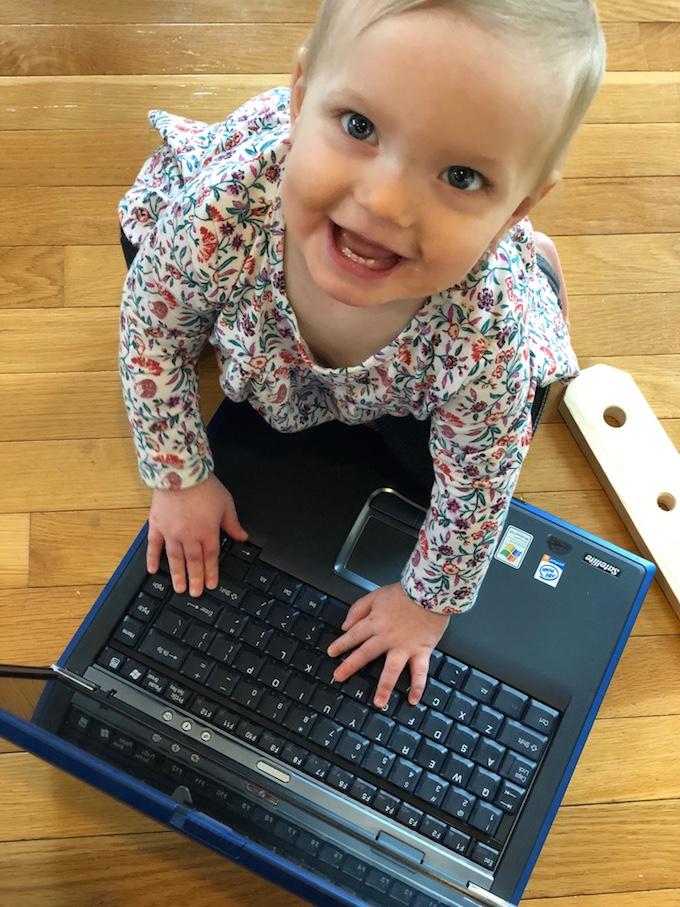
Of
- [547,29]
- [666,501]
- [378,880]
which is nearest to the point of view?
[547,29]

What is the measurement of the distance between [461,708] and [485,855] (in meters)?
0.09

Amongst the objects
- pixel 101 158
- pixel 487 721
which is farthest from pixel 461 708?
pixel 101 158

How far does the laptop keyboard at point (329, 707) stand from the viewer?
61cm

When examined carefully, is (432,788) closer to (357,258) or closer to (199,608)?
(199,608)

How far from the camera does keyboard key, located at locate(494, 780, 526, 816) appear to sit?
0.61 metres

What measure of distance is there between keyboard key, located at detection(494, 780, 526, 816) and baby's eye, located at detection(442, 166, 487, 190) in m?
0.40

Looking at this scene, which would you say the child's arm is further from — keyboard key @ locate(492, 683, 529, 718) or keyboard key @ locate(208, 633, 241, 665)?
keyboard key @ locate(492, 683, 529, 718)

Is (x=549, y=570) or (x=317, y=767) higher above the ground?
(x=549, y=570)

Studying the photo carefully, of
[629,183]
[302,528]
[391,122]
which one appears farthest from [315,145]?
[629,183]

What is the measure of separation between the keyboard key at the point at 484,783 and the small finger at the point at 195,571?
225 millimetres

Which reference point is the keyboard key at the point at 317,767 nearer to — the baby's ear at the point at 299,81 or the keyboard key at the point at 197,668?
the keyboard key at the point at 197,668

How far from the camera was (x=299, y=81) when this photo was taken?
454mm

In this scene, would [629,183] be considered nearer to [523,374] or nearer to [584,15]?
[523,374]

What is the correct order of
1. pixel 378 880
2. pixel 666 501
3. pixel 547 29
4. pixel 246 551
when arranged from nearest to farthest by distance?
pixel 547 29 < pixel 378 880 < pixel 246 551 < pixel 666 501
